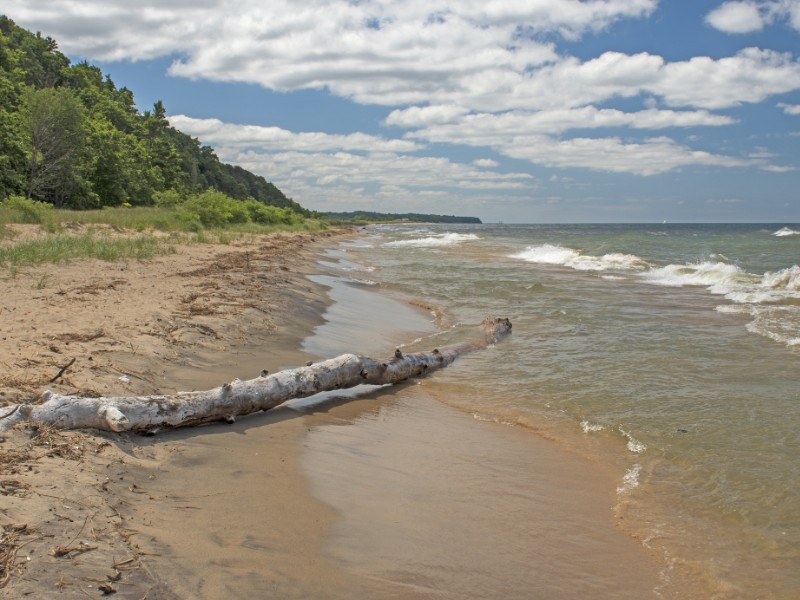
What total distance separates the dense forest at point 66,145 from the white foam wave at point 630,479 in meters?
30.0

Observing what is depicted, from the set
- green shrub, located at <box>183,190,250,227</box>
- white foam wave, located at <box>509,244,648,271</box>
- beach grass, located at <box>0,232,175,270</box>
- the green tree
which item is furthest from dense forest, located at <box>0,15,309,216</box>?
white foam wave, located at <box>509,244,648,271</box>

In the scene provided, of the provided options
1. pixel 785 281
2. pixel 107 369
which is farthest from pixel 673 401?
pixel 785 281

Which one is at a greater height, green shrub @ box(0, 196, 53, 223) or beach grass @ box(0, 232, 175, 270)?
green shrub @ box(0, 196, 53, 223)

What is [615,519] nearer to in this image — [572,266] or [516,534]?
[516,534]

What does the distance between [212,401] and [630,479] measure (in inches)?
154

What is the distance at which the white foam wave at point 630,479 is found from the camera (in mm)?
5340

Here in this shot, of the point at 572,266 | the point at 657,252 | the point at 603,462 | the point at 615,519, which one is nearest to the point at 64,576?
the point at 615,519

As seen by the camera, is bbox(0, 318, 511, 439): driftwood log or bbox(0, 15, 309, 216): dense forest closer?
bbox(0, 318, 511, 439): driftwood log

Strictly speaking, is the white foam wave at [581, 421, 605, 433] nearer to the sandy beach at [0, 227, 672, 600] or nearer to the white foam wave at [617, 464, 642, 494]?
the sandy beach at [0, 227, 672, 600]

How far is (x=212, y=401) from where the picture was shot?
18.6 ft

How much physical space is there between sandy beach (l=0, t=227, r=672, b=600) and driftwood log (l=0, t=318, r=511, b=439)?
13cm

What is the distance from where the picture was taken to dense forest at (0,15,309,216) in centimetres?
3114

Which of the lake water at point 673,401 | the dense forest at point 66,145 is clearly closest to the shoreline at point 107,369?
the lake water at point 673,401

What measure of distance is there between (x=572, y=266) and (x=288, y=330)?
23408 mm
